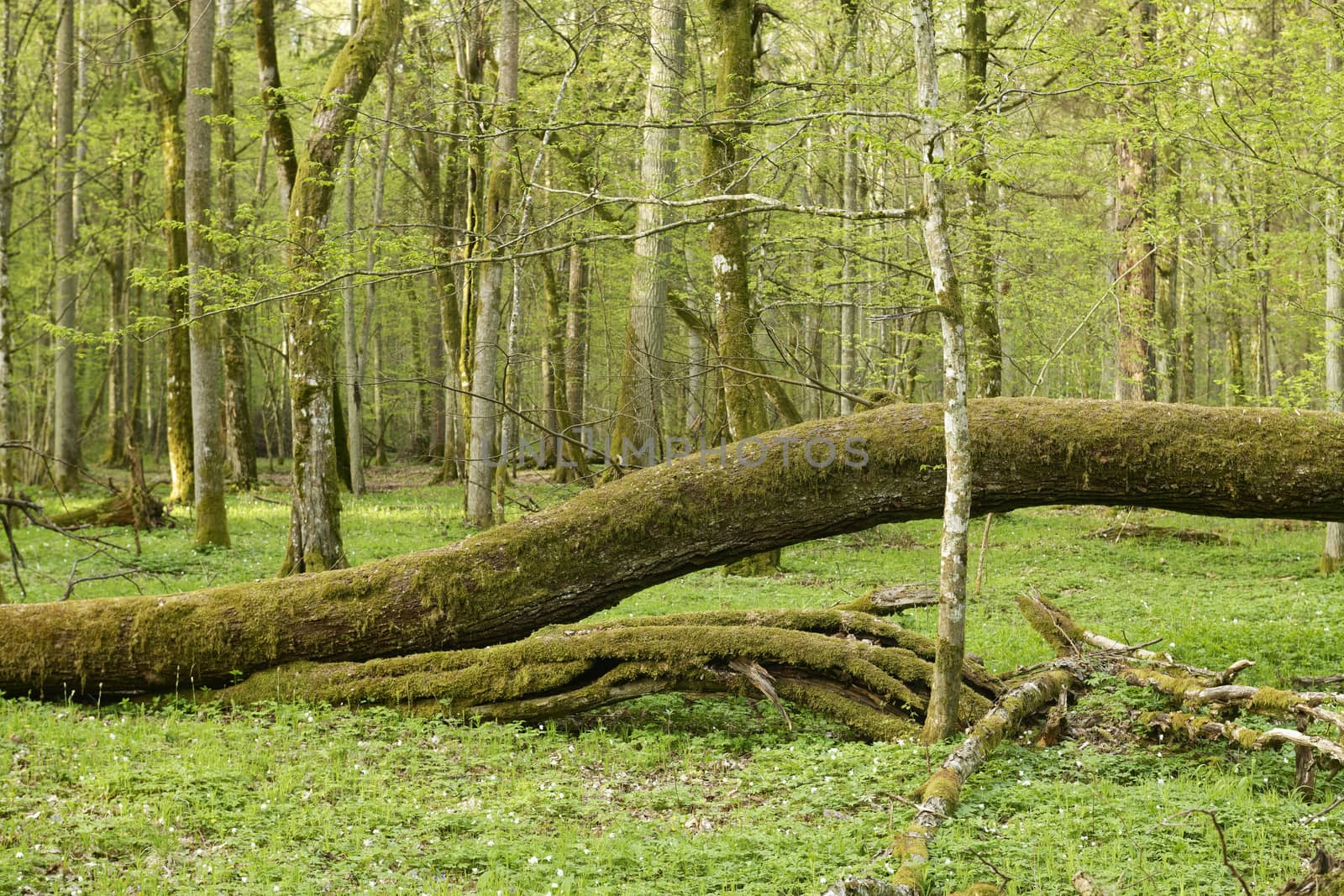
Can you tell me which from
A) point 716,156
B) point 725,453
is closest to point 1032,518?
point 716,156

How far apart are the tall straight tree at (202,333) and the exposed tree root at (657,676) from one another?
833cm

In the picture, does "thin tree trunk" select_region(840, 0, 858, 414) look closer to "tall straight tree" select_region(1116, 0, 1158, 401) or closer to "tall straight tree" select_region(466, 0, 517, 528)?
"tall straight tree" select_region(1116, 0, 1158, 401)

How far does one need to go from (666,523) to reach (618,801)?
2.60 metres

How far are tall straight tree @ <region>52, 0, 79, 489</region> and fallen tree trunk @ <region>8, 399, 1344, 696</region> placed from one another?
15.5 meters

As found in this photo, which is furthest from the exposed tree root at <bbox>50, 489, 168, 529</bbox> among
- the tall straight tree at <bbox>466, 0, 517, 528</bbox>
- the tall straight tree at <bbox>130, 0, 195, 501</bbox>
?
the tall straight tree at <bbox>466, 0, 517, 528</bbox>

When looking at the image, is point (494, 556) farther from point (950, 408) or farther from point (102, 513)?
point (102, 513)

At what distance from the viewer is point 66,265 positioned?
76.3 feet

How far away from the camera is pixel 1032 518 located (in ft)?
67.8

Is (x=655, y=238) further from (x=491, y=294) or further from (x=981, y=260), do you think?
(x=981, y=260)

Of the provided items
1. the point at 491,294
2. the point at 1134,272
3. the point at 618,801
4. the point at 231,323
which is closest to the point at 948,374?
the point at 618,801

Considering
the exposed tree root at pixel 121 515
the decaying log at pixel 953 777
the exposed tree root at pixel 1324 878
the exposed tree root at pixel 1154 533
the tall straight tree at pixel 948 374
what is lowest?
the exposed tree root at pixel 1154 533

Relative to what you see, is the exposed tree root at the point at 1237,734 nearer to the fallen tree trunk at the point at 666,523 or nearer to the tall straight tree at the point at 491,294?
the fallen tree trunk at the point at 666,523

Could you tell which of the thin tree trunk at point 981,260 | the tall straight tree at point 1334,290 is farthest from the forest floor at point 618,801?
the thin tree trunk at point 981,260

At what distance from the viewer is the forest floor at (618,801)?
179 inches
